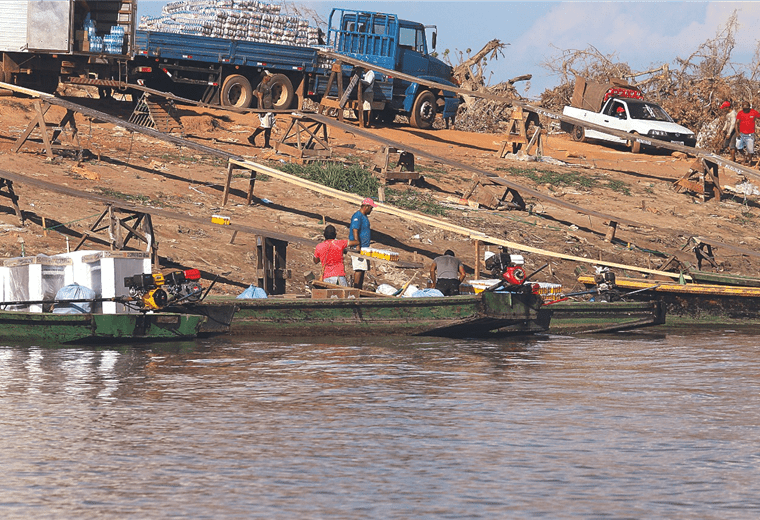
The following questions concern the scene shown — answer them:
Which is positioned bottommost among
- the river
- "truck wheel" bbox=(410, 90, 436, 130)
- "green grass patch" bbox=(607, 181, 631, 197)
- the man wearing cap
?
the river

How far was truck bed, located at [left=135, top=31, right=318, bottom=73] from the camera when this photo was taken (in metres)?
26.5

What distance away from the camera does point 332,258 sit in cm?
1520

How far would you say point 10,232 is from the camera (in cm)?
1712

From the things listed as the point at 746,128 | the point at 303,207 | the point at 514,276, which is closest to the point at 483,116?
the point at 746,128

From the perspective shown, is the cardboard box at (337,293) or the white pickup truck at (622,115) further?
the white pickup truck at (622,115)

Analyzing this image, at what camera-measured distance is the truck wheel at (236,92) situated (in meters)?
28.0

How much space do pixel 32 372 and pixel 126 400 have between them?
78.6 inches

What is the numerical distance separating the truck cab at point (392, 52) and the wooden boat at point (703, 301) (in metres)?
14.9

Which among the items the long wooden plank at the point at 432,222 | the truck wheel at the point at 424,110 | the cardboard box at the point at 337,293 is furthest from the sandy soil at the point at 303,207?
the truck wheel at the point at 424,110

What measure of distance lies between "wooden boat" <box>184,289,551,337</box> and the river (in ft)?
1.86

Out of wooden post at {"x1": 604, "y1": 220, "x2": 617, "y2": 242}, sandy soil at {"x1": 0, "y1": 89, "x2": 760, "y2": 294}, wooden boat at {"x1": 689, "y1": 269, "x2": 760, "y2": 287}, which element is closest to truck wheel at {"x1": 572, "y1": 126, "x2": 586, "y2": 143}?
sandy soil at {"x1": 0, "y1": 89, "x2": 760, "y2": 294}

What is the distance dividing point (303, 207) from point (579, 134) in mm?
14665

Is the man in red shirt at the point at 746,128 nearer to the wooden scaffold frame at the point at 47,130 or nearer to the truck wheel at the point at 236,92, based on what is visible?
the truck wheel at the point at 236,92

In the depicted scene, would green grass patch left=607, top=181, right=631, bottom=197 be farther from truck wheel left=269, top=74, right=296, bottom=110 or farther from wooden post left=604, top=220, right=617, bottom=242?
truck wheel left=269, top=74, right=296, bottom=110
